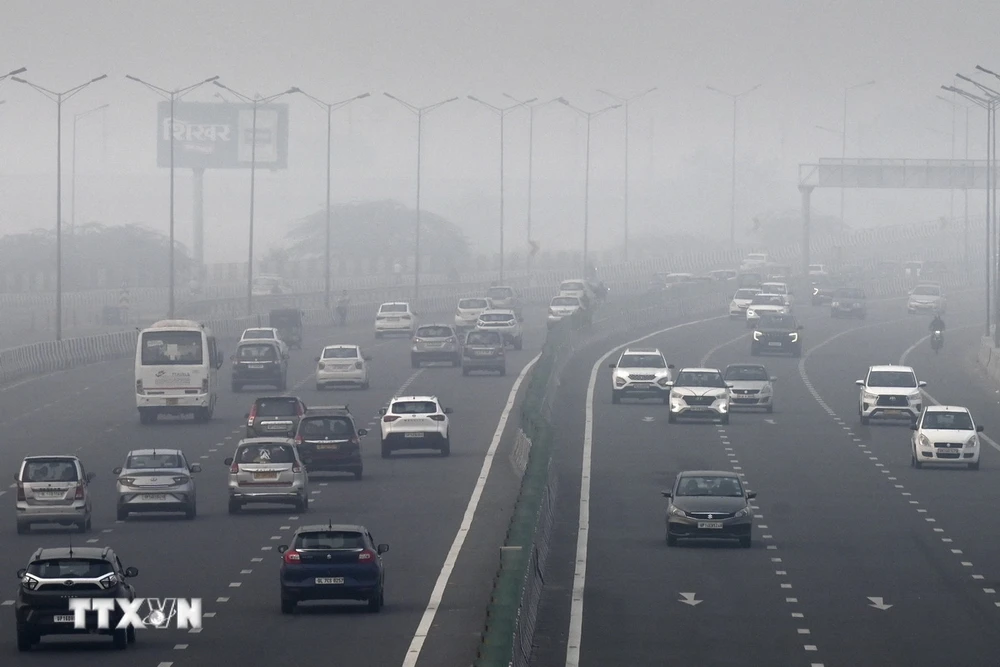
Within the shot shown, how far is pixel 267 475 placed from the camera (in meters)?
39.1

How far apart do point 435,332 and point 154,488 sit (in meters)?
37.3

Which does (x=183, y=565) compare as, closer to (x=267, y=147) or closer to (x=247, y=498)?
(x=247, y=498)

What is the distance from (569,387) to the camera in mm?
67812

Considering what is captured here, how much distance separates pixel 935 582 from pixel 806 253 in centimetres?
10616

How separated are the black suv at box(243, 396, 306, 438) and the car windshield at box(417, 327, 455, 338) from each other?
75.6 feet

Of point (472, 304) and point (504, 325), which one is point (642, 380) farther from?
point (472, 304)

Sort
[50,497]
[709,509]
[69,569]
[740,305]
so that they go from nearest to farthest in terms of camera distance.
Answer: [69,569], [709,509], [50,497], [740,305]

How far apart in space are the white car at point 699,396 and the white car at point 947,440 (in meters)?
9.57

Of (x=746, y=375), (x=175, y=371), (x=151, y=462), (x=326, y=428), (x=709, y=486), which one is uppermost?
(x=175, y=371)

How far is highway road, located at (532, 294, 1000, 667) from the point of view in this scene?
26703mm

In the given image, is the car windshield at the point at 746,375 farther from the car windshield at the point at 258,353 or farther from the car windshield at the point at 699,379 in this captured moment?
the car windshield at the point at 258,353

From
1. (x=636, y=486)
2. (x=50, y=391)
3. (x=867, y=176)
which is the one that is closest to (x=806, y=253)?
(x=867, y=176)

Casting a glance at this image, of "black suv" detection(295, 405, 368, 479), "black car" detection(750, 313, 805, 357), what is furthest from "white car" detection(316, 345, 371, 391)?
"black car" detection(750, 313, 805, 357)

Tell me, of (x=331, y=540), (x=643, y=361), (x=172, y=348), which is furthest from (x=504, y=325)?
(x=331, y=540)
